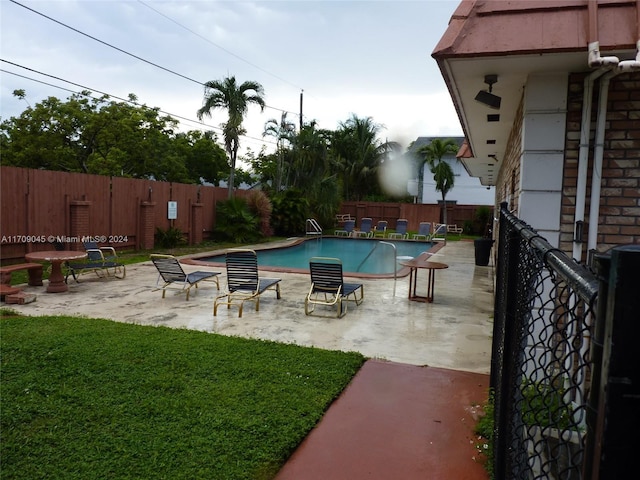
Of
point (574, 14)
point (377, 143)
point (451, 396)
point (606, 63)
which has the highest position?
point (377, 143)

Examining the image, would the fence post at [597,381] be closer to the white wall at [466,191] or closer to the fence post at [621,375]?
the fence post at [621,375]

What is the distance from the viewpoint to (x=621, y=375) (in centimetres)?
64

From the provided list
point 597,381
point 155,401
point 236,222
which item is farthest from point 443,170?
point 597,381

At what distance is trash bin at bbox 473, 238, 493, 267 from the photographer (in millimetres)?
12545

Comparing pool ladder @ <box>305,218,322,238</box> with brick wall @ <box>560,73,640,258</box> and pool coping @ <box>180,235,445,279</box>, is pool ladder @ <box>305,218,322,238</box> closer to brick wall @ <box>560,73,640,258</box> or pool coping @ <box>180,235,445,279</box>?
pool coping @ <box>180,235,445,279</box>

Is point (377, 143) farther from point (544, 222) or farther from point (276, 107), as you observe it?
point (544, 222)

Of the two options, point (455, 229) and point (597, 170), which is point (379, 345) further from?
point (455, 229)

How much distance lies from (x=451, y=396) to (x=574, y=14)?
317 centimetres

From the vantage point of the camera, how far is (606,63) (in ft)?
9.37

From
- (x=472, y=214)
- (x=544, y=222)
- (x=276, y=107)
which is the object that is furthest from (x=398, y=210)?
(x=544, y=222)

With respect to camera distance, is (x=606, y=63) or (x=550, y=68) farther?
(x=550, y=68)

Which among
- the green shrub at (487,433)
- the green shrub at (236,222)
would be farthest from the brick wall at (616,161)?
the green shrub at (236,222)

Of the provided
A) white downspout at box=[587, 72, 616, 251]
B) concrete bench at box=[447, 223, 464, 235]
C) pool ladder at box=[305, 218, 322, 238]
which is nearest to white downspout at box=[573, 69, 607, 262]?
white downspout at box=[587, 72, 616, 251]

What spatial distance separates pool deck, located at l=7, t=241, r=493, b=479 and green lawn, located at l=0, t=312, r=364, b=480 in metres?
0.28
